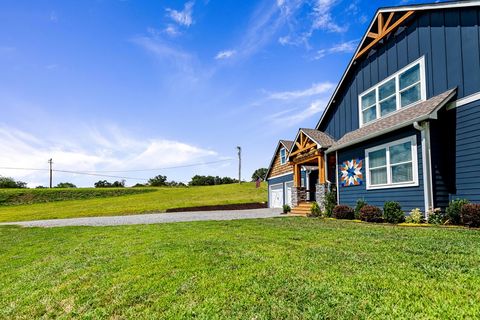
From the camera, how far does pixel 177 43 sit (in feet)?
45.9

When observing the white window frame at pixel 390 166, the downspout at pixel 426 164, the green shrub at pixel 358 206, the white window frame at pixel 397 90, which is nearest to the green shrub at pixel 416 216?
the downspout at pixel 426 164

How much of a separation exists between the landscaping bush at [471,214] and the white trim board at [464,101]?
9.84ft

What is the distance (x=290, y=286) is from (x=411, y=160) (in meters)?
8.04

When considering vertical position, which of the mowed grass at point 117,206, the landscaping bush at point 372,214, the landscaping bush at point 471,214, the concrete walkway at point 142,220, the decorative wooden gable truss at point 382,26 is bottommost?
the mowed grass at point 117,206

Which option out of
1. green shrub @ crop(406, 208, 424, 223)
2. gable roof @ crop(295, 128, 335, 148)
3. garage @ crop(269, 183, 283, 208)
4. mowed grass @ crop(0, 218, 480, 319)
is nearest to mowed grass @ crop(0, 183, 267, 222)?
garage @ crop(269, 183, 283, 208)

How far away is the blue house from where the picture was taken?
27.5 ft

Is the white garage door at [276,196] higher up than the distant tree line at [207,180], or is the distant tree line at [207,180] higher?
the distant tree line at [207,180]

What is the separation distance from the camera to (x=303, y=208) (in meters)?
15.8

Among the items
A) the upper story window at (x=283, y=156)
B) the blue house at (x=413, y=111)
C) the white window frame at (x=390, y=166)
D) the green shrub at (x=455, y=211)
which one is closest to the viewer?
the green shrub at (x=455, y=211)

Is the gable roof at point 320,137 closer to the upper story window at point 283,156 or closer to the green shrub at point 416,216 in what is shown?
A: the green shrub at point 416,216

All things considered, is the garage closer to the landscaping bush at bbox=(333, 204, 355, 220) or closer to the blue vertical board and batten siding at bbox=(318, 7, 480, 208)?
the landscaping bush at bbox=(333, 204, 355, 220)

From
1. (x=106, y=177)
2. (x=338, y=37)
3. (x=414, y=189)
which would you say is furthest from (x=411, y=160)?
(x=106, y=177)

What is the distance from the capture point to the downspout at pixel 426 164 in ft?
28.1

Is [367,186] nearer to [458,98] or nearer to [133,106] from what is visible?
Answer: [458,98]
